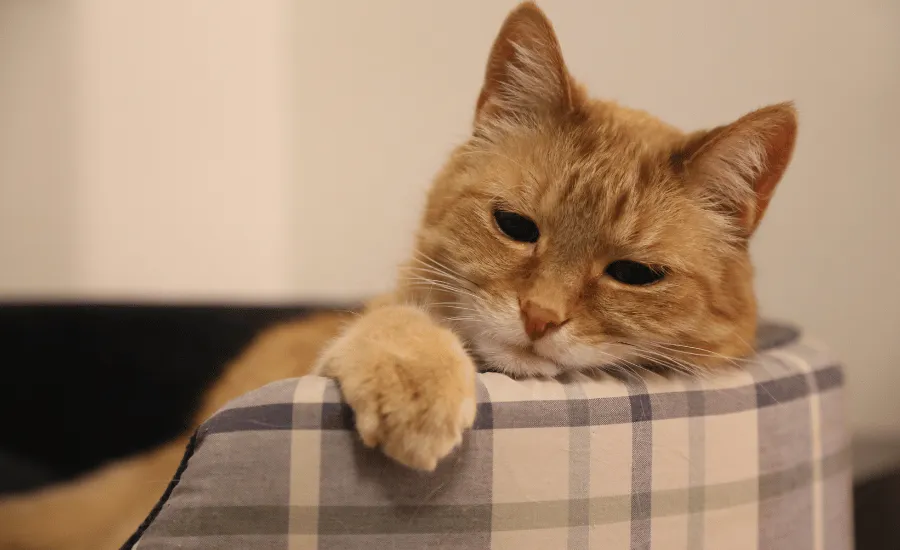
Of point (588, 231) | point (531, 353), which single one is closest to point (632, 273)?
point (588, 231)

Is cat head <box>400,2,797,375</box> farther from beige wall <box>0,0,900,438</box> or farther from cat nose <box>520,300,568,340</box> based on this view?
beige wall <box>0,0,900,438</box>

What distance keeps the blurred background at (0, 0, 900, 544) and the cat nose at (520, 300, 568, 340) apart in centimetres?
88

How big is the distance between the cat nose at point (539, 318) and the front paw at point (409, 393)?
122 mm

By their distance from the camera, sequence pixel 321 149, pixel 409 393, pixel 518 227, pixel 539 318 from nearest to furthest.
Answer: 1. pixel 409 393
2. pixel 539 318
3. pixel 518 227
4. pixel 321 149

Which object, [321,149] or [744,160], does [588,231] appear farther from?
[321,149]

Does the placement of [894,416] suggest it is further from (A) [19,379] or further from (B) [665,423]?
(A) [19,379]

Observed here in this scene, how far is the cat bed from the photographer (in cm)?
67

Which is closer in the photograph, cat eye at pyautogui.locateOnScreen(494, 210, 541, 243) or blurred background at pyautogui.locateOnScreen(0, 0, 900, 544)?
cat eye at pyautogui.locateOnScreen(494, 210, 541, 243)

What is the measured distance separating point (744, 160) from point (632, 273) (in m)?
0.25

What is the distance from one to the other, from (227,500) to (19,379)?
1539 mm

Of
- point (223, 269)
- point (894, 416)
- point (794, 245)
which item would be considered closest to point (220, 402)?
point (223, 269)

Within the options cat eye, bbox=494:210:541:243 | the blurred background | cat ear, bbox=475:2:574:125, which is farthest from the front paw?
the blurred background

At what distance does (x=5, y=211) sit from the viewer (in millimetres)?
2035

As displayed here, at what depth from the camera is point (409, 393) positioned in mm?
667
